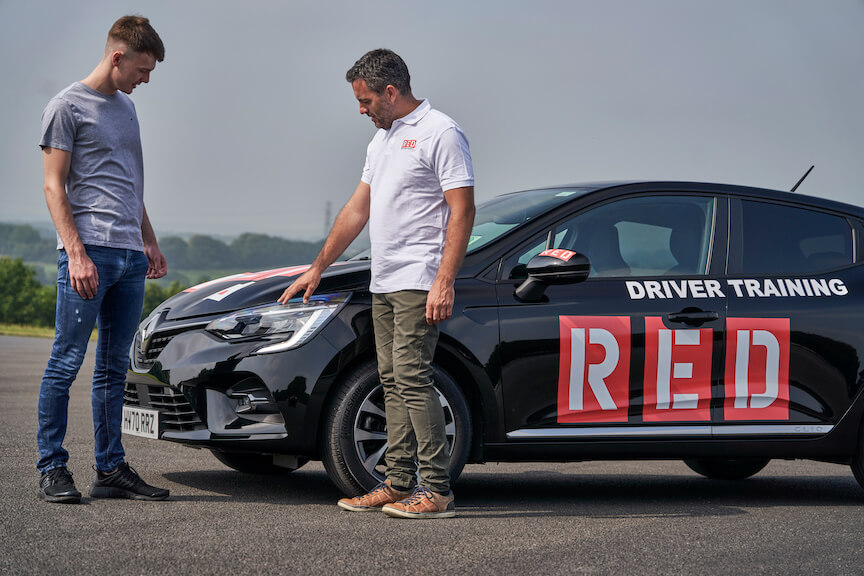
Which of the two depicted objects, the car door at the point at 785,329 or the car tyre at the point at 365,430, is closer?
the car tyre at the point at 365,430

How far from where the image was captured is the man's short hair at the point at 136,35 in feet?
14.4

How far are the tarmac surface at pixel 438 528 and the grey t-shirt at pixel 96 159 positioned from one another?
3.89ft

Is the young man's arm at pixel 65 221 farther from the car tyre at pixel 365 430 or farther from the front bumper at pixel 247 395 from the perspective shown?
the car tyre at pixel 365 430

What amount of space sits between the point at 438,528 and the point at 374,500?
0.39 meters

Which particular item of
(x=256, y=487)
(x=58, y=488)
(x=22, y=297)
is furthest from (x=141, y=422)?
(x=22, y=297)

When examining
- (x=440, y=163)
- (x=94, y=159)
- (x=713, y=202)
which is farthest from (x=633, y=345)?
(x=94, y=159)

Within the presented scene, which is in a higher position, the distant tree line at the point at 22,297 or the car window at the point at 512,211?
the car window at the point at 512,211

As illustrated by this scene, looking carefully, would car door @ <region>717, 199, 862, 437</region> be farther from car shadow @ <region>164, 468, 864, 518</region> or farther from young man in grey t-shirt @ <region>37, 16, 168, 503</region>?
young man in grey t-shirt @ <region>37, 16, 168, 503</region>

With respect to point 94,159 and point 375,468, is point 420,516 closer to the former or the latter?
point 375,468

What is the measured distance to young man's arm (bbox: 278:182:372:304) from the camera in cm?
460

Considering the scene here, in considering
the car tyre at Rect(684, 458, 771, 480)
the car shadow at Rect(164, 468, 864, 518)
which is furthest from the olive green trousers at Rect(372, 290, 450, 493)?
the car tyre at Rect(684, 458, 771, 480)

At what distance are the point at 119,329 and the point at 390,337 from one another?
121cm

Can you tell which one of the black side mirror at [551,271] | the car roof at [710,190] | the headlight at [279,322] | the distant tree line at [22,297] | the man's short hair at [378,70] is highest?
the man's short hair at [378,70]

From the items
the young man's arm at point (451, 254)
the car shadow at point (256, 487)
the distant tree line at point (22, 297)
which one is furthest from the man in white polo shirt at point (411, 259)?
the distant tree line at point (22, 297)
